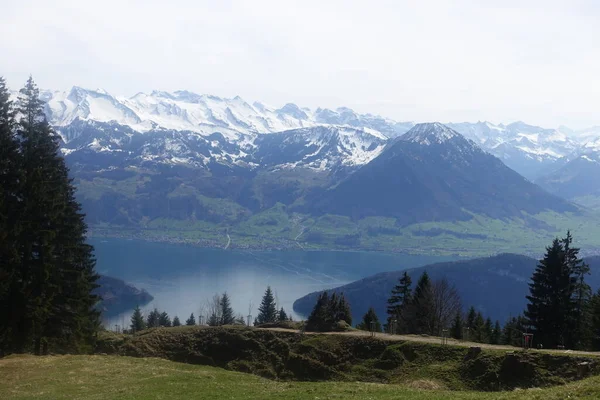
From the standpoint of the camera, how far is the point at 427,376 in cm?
4138

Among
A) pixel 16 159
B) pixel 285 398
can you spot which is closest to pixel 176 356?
pixel 16 159

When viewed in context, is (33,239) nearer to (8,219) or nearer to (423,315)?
(8,219)

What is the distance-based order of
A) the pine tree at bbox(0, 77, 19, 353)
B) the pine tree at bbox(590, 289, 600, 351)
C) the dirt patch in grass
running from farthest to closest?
the pine tree at bbox(590, 289, 600, 351)
the pine tree at bbox(0, 77, 19, 353)
the dirt patch in grass

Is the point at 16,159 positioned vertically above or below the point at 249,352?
above

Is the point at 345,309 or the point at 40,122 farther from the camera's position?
the point at 345,309

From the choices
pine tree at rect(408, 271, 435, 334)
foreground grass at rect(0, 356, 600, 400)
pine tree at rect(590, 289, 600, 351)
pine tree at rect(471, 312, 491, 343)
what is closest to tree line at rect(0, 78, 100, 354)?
foreground grass at rect(0, 356, 600, 400)

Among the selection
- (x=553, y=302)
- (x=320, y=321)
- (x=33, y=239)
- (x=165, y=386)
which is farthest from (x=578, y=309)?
(x=33, y=239)

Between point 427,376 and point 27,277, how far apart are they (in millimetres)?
34482

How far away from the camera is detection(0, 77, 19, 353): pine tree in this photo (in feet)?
140

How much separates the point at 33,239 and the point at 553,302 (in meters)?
56.0

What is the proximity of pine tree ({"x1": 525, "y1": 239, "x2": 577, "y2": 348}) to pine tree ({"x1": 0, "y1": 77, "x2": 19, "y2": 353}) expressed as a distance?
175 feet

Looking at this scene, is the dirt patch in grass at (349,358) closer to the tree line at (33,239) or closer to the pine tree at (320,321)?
the pine tree at (320,321)

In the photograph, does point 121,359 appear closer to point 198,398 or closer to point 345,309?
point 198,398

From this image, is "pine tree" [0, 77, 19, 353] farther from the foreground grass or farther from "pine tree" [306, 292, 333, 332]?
"pine tree" [306, 292, 333, 332]
